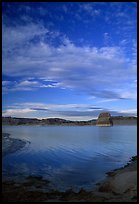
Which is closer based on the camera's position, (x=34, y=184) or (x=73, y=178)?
(x=34, y=184)

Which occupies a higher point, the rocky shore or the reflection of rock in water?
the rocky shore

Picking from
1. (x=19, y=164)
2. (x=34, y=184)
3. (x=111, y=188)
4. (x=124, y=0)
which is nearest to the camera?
(x=124, y=0)

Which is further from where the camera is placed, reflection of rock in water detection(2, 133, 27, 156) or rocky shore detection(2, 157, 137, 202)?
reflection of rock in water detection(2, 133, 27, 156)

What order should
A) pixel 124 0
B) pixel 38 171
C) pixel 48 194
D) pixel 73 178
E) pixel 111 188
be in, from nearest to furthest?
1. pixel 124 0
2. pixel 48 194
3. pixel 111 188
4. pixel 73 178
5. pixel 38 171

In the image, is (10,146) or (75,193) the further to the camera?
(10,146)

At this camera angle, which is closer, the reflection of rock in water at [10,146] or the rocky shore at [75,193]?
the rocky shore at [75,193]

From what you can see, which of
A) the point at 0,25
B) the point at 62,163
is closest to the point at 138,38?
the point at 0,25

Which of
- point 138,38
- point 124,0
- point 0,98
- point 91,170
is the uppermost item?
point 124,0

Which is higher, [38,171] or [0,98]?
[0,98]

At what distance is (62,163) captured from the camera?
17.7 metres

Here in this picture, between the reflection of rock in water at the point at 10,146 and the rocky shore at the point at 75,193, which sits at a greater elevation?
the rocky shore at the point at 75,193

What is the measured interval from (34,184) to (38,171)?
3426 mm

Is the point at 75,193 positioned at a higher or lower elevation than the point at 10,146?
higher

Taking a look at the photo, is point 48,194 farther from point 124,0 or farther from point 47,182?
point 124,0
